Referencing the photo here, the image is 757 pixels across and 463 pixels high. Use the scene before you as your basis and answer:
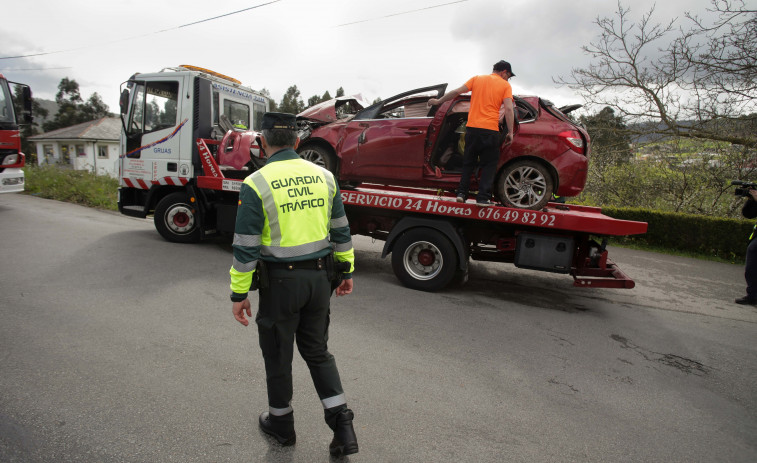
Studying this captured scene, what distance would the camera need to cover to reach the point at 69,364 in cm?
317

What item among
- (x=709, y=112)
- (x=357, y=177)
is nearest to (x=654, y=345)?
(x=357, y=177)

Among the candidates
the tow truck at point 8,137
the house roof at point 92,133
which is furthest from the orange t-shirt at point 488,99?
the house roof at point 92,133

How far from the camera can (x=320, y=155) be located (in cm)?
645

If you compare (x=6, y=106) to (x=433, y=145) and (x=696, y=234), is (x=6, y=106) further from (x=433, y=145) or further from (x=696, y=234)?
(x=696, y=234)

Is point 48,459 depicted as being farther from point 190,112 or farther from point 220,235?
point 220,235

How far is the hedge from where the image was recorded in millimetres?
9727

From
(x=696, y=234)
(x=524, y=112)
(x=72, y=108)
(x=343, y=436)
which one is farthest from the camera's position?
(x=72, y=108)

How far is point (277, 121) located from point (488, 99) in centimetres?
325

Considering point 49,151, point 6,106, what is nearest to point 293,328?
point 6,106

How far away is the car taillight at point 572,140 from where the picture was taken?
513 centimetres

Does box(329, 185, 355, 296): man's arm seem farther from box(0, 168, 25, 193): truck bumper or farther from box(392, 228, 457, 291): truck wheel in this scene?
A: box(0, 168, 25, 193): truck bumper

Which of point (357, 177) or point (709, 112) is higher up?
point (709, 112)

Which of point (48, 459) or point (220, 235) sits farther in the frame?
point (220, 235)

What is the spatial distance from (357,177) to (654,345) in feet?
13.5
